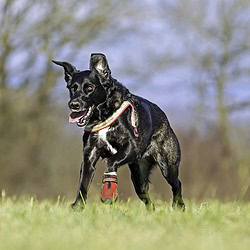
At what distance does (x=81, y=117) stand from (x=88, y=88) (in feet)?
0.95

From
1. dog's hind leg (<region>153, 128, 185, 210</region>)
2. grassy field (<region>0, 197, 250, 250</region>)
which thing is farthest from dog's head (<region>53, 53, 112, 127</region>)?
dog's hind leg (<region>153, 128, 185, 210</region>)

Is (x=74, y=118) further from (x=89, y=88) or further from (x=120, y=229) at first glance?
(x=120, y=229)

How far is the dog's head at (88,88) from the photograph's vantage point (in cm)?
559

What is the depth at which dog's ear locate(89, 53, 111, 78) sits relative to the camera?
583 cm

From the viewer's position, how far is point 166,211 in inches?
197

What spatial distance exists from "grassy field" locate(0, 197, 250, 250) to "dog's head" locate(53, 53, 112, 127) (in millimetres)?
983

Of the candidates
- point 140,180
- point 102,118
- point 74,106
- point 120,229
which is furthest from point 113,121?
point 120,229

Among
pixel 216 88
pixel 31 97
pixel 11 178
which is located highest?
pixel 216 88

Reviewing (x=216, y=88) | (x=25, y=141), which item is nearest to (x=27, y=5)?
(x=25, y=141)

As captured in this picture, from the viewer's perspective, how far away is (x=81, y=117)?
5.62 meters

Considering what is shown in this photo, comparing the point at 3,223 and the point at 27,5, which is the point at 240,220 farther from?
the point at 27,5

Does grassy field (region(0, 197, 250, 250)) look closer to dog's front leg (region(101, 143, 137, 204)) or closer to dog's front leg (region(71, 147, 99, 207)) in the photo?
dog's front leg (region(101, 143, 137, 204))

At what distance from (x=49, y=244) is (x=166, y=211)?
1904mm

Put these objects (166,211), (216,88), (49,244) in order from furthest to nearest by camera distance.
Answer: (216,88), (166,211), (49,244)
